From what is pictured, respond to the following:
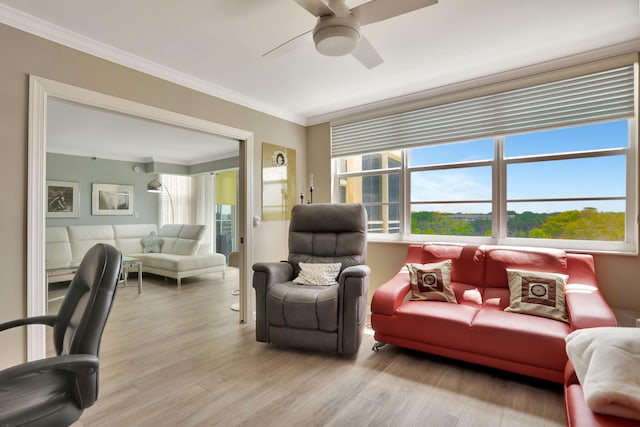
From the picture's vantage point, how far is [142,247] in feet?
20.8

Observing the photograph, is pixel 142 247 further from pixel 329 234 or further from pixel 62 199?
pixel 329 234

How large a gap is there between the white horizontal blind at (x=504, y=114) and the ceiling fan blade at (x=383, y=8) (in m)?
1.79

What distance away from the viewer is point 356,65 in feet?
9.12

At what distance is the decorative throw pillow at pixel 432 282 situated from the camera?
2698mm

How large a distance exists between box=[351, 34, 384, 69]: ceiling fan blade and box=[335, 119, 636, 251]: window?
153 centimetres

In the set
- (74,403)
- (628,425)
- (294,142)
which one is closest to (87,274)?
(74,403)

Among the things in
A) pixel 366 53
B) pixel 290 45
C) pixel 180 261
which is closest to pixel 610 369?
pixel 366 53

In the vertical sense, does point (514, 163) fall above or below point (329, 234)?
above

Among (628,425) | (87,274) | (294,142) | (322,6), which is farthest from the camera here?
(294,142)

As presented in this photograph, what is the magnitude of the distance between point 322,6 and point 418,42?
1.09 m

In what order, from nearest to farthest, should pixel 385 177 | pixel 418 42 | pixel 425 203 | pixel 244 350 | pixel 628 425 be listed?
1. pixel 628 425
2. pixel 418 42
3. pixel 244 350
4. pixel 425 203
5. pixel 385 177

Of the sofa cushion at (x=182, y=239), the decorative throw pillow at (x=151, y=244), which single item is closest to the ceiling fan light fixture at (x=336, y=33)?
the sofa cushion at (x=182, y=239)

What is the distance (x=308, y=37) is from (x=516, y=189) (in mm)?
2350

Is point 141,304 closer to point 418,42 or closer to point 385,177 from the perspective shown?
point 385,177
